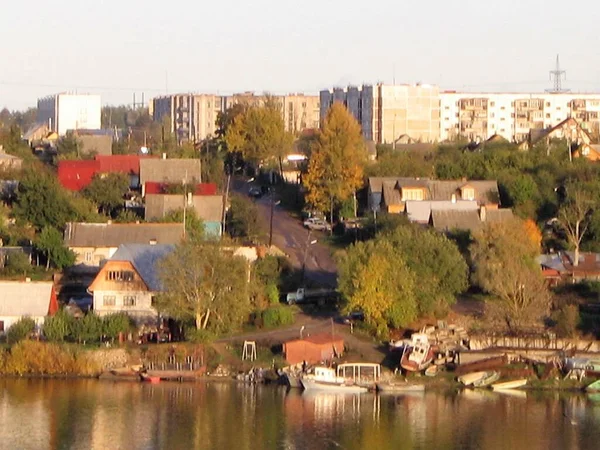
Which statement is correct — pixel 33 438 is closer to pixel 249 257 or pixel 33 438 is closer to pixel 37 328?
pixel 37 328

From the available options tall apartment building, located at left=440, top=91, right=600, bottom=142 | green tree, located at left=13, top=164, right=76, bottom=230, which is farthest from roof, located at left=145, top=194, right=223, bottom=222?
tall apartment building, located at left=440, top=91, right=600, bottom=142

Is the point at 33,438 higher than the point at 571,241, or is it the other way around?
the point at 571,241

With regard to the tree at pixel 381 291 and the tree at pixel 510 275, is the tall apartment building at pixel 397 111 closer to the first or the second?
the tree at pixel 510 275

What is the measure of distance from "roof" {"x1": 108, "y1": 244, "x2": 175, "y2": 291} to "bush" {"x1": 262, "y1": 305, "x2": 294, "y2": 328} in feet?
6.94

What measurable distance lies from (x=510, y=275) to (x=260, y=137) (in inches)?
715

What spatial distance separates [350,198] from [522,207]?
4.59 metres

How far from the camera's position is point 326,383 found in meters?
23.6

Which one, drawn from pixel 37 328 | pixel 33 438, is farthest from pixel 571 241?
pixel 33 438

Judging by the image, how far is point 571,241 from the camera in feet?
104

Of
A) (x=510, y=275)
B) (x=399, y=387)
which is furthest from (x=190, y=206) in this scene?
(x=399, y=387)

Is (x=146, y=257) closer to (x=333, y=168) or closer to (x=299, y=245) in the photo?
(x=299, y=245)

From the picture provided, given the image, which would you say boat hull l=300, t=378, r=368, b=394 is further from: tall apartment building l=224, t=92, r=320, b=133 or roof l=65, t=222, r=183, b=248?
Result: tall apartment building l=224, t=92, r=320, b=133

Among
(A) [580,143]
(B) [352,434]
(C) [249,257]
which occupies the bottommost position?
(B) [352,434]

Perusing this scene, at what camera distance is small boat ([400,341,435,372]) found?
24.0 metres
